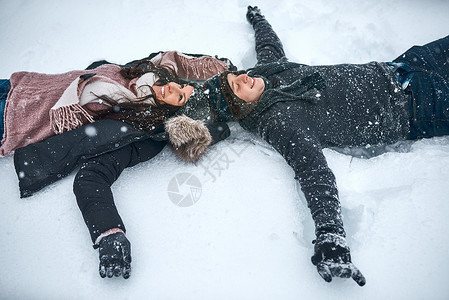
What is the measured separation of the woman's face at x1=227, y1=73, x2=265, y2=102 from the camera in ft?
4.28

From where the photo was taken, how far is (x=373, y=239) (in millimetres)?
1154

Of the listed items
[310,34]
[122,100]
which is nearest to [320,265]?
[122,100]

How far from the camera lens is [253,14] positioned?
6.48 ft

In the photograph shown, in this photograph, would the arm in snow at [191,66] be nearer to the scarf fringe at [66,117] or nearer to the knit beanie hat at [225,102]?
the knit beanie hat at [225,102]

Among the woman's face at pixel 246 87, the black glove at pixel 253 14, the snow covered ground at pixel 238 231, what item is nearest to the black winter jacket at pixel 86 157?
the snow covered ground at pixel 238 231

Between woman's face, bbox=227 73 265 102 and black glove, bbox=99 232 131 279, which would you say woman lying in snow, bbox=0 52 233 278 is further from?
woman's face, bbox=227 73 265 102

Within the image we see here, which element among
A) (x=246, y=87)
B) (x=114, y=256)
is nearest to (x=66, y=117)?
(x=114, y=256)

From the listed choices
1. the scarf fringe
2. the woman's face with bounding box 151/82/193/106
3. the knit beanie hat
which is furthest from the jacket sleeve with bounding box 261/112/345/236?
the scarf fringe

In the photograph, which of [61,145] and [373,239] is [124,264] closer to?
[61,145]

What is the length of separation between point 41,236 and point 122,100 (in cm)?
70

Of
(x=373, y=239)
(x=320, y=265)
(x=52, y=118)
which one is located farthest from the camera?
(x=52, y=118)

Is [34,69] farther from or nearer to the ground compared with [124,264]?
farther from the ground

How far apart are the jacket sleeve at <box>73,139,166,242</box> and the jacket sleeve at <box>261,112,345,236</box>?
1.94 ft

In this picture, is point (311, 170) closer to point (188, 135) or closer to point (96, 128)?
point (188, 135)
